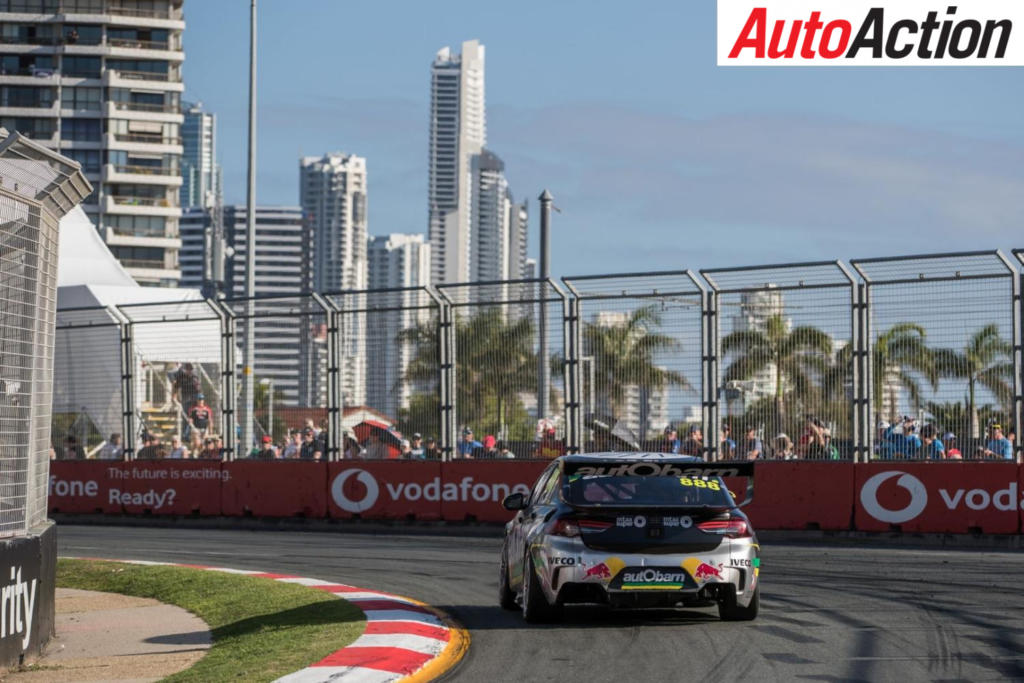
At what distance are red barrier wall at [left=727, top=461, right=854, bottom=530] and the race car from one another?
8560mm

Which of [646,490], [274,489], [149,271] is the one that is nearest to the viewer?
[646,490]

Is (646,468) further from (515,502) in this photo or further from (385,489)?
(385,489)

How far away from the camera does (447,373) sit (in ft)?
74.2

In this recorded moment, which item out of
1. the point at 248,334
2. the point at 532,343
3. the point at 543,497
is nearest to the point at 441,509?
the point at 532,343

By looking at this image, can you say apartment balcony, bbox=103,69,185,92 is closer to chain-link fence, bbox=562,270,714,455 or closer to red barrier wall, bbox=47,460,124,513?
red barrier wall, bbox=47,460,124,513

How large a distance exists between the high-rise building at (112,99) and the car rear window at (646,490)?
99196 mm

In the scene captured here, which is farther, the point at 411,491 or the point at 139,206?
the point at 139,206

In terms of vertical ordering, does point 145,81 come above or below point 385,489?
above

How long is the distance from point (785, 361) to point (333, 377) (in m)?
7.54

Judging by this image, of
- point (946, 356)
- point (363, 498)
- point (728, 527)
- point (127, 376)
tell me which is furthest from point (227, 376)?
point (728, 527)

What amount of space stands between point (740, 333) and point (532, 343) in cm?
320

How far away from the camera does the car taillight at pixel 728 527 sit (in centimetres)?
1069

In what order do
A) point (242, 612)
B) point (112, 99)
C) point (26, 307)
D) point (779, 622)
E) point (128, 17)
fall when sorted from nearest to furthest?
point (26, 307), point (779, 622), point (242, 612), point (128, 17), point (112, 99)

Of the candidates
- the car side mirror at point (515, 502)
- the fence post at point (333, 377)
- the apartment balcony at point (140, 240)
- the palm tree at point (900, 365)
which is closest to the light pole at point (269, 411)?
the fence post at point (333, 377)
